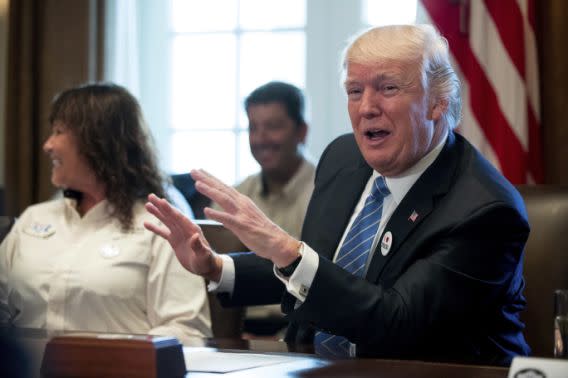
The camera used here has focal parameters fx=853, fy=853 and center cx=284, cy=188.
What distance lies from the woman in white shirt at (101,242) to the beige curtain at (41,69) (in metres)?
1.63

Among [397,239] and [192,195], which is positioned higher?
[397,239]

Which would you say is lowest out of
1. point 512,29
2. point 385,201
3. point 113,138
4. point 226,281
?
point 226,281

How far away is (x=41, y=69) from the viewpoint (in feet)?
14.5

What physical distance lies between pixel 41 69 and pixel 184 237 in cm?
270

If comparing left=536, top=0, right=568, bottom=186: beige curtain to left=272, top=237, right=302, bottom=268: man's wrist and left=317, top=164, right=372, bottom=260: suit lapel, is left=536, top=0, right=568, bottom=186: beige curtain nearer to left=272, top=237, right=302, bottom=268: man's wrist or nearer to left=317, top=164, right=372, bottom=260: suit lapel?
left=317, top=164, right=372, bottom=260: suit lapel

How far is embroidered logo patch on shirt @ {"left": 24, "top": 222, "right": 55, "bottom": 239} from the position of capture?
267 cm

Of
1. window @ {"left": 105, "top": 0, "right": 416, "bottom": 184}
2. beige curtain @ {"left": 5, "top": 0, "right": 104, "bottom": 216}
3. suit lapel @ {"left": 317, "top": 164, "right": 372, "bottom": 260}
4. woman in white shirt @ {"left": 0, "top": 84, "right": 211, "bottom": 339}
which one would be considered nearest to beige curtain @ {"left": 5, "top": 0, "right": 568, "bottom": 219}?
beige curtain @ {"left": 5, "top": 0, "right": 104, "bottom": 216}

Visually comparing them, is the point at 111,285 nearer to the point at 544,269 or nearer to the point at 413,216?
the point at 413,216

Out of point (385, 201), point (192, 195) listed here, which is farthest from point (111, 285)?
point (192, 195)

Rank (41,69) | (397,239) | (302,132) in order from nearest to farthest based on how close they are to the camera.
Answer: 1. (397,239)
2. (302,132)
3. (41,69)

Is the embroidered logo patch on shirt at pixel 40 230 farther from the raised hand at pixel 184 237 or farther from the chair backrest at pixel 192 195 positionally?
the chair backrest at pixel 192 195

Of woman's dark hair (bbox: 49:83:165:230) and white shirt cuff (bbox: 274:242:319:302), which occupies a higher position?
woman's dark hair (bbox: 49:83:165:230)

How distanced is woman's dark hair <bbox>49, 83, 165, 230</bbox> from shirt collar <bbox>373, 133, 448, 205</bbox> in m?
0.92

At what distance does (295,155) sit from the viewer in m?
3.78
